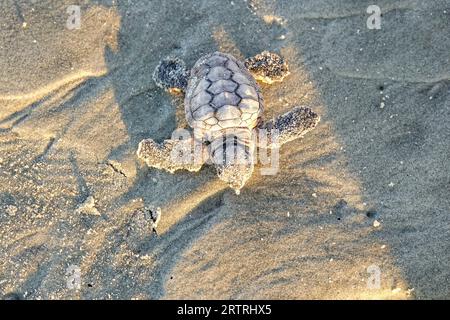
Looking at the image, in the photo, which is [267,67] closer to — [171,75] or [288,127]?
[288,127]

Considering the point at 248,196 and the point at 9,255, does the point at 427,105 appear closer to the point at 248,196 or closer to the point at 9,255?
the point at 248,196

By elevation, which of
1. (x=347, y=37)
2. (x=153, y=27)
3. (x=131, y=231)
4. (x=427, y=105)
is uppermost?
(x=153, y=27)

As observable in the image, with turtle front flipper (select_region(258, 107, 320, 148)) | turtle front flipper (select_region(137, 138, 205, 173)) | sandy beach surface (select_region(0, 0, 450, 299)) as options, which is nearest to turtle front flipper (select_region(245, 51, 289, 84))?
sandy beach surface (select_region(0, 0, 450, 299))

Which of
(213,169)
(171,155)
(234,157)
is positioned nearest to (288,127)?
(234,157)

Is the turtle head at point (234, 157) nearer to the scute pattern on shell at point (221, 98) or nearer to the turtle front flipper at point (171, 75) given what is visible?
the scute pattern on shell at point (221, 98)

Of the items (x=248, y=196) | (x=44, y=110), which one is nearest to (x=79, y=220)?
(x=44, y=110)

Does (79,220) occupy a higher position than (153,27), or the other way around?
(153,27)

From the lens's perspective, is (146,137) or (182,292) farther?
(146,137)
